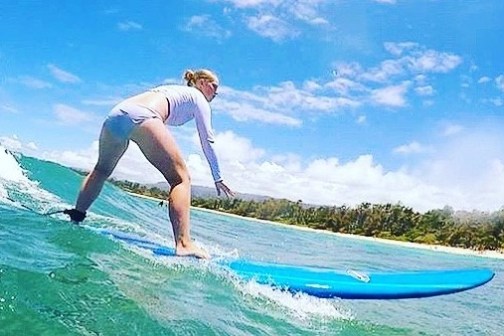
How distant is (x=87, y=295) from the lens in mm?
3369

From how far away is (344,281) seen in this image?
4832 millimetres

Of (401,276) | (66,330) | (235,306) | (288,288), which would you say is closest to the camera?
(66,330)

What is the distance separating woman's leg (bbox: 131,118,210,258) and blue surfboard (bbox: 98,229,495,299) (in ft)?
0.83

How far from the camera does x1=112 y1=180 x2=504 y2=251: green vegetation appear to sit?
3401 inches

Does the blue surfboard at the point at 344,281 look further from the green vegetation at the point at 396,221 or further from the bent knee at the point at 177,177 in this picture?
the green vegetation at the point at 396,221

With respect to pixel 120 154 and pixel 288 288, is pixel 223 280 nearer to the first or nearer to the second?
pixel 288 288

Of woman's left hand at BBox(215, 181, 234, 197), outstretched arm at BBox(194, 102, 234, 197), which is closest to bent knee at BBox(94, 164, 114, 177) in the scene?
outstretched arm at BBox(194, 102, 234, 197)

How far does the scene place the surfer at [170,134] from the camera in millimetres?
4715

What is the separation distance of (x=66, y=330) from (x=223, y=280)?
2.07m

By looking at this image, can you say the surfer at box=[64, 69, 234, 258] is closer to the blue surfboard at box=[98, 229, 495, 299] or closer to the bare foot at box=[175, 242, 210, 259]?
the bare foot at box=[175, 242, 210, 259]

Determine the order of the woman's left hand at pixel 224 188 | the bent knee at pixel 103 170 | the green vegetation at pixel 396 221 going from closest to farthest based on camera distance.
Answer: the woman's left hand at pixel 224 188, the bent knee at pixel 103 170, the green vegetation at pixel 396 221

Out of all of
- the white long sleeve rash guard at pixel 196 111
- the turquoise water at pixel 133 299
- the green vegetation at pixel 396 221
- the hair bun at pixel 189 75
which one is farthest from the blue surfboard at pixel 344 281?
the green vegetation at pixel 396 221

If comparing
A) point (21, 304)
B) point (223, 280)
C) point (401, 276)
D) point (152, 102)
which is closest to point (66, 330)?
point (21, 304)

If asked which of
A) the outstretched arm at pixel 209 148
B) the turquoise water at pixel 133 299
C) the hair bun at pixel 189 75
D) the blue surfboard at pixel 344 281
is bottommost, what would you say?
the turquoise water at pixel 133 299
